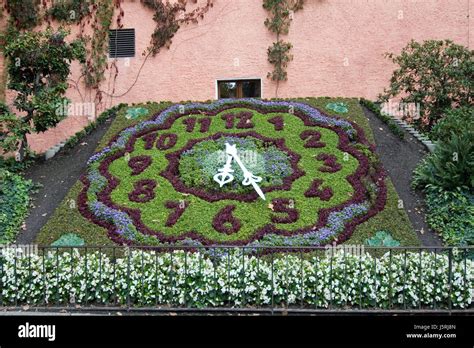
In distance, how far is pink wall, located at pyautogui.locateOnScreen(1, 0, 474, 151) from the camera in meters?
16.0

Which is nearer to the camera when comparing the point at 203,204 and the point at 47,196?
the point at 203,204

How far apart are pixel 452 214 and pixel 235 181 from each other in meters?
4.11

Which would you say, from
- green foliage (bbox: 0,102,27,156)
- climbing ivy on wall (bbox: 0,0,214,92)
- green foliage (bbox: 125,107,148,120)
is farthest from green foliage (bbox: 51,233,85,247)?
climbing ivy on wall (bbox: 0,0,214,92)

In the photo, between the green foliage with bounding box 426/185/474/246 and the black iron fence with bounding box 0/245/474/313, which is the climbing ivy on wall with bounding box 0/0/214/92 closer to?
the green foliage with bounding box 426/185/474/246

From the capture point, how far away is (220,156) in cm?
1119

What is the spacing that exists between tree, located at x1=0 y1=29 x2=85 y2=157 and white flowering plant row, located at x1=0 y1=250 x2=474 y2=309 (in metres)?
5.66

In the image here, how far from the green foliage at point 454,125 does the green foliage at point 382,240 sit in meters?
3.04

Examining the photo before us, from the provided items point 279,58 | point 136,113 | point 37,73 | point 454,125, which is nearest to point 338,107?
point 454,125

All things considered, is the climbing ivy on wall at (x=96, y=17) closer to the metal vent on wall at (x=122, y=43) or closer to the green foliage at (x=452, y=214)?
the metal vent on wall at (x=122, y=43)

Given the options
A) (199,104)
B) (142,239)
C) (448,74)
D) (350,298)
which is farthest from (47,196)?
(448,74)

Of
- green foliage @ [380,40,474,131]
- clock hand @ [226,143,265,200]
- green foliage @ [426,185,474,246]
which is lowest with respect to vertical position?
green foliage @ [426,185,474,246]

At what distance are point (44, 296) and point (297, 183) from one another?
5.33 m

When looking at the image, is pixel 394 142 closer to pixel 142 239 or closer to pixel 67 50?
pixel 142 239

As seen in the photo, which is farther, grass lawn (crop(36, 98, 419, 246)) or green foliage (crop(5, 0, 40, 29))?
green foliage (crop(5, 0, 40, 29))
